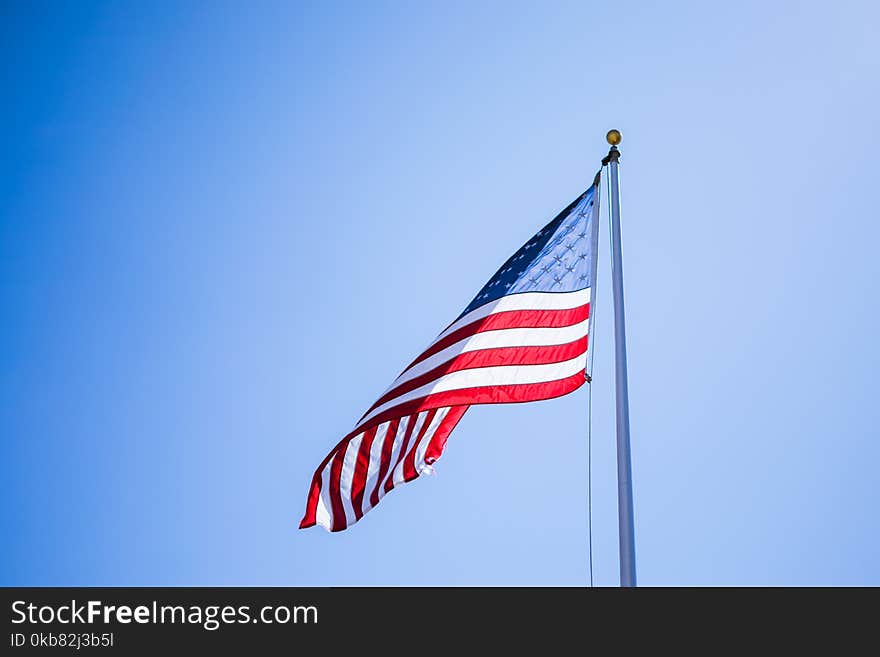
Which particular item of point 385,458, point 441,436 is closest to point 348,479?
point 385,458

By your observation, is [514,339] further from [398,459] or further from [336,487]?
[336,487]

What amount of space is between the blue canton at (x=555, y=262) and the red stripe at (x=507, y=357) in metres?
0.81

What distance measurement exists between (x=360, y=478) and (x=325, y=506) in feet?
1.71

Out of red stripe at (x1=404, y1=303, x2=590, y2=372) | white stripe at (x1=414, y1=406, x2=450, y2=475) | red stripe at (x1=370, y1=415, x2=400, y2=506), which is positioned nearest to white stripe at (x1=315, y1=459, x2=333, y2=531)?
red stripe at (x1=370, y1=415, x2=400, y2=506)

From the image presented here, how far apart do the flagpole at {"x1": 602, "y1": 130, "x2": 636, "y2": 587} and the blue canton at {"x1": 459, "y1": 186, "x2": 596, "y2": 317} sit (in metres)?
0.39

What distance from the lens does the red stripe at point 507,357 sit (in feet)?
31.8

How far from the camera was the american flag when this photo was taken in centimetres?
954

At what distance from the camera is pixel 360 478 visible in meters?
10.2

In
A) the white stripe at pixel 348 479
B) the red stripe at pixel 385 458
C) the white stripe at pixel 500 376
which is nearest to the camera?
the white stripe at pixel 500 376

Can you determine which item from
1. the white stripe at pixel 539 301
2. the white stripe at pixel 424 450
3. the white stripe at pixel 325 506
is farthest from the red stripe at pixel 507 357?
the white stripe at pixel 325 506

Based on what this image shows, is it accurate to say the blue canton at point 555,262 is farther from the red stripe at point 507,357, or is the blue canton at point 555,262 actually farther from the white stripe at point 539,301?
the red stripe at point 507,357
